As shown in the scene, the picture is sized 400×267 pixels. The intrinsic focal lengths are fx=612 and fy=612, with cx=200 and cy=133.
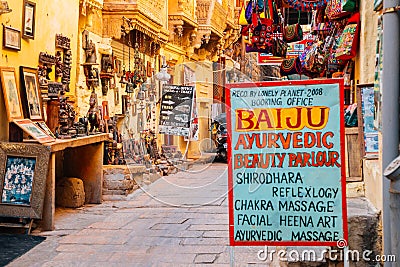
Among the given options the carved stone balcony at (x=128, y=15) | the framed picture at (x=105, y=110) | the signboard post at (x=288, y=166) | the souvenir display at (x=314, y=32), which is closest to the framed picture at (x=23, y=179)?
the signboard post at (x=288, y=166)

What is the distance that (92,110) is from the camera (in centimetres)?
1123

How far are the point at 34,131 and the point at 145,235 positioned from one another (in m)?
2.07

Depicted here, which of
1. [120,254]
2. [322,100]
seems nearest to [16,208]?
[120,254]

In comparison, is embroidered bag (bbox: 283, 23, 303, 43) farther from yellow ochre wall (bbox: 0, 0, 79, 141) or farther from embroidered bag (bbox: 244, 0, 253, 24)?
yellow ochre wall (bbox: 0, 0, 79, 141)

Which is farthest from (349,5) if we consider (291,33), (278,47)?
(278,47)

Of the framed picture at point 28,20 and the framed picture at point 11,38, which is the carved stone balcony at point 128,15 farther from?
the framed picture at point 11,38

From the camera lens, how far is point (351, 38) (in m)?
6.79

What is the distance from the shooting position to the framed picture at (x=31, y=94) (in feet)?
28.0

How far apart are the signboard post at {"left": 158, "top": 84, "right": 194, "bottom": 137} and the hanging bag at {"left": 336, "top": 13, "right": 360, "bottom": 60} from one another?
138 inches

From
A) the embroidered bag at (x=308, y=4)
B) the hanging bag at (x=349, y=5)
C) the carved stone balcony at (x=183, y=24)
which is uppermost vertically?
the carved stone balcony at (x=183, y=24)

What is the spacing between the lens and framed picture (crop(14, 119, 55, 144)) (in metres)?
7.95

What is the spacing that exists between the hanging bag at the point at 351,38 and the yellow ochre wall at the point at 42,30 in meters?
4.35

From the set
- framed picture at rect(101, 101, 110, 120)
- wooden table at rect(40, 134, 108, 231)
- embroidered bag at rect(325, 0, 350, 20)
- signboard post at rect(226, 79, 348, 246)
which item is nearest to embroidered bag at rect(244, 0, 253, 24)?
framed picture at rect(101, 101, 110, 120)

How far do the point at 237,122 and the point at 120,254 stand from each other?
106 inches
